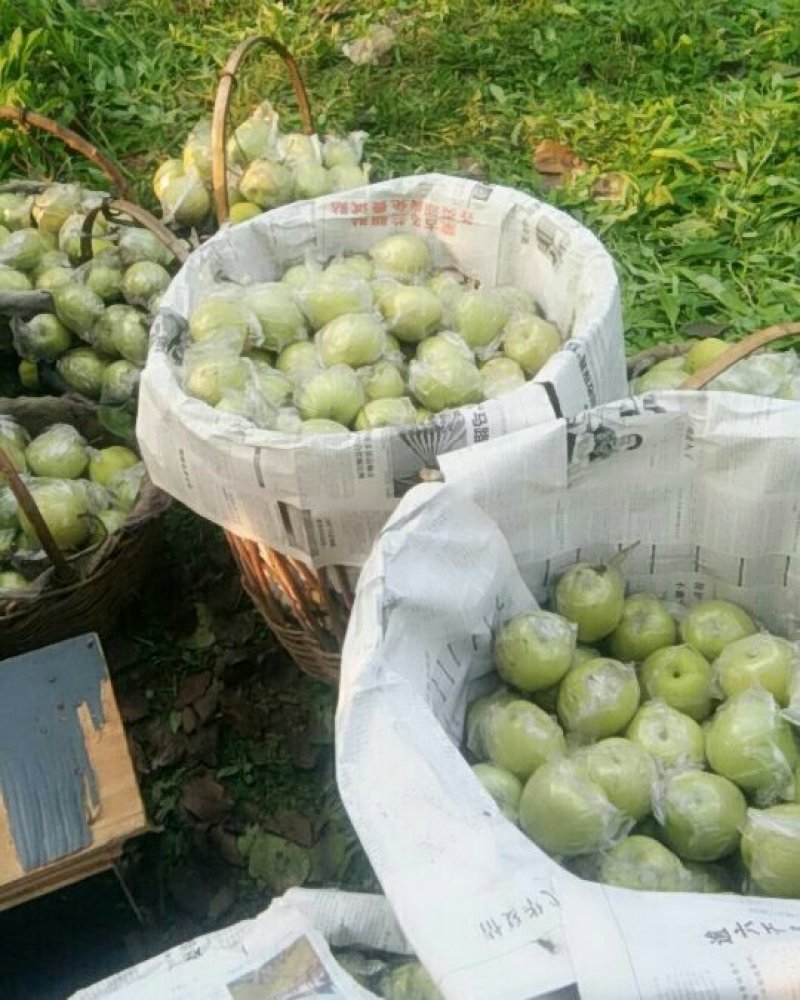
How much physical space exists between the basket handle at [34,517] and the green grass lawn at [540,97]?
2.02 m

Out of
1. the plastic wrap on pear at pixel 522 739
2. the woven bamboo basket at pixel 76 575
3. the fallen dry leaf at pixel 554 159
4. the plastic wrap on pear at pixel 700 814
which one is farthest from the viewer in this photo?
the fallen dry leaf at pixel 554 159

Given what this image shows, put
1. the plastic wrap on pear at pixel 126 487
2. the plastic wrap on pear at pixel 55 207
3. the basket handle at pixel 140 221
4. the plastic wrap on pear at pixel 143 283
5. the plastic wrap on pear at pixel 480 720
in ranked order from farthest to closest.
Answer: the plastic wrap on pear at pixel 55 207 < the plastic wrap on pear at pixel 143 283 < the basket handle at pixel 140 221 < the plastic wrap on pear at pixel 126 487 < the plastic wrap on pear at pixel 480 720

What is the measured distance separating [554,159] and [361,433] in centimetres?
288

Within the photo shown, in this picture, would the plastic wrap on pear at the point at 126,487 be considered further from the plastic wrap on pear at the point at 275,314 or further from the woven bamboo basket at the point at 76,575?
the plastic wrap on pear at the point at 275,314

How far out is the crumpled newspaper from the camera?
5047 mm

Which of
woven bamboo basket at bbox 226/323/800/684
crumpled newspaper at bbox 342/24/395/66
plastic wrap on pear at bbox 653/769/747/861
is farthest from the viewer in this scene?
crumpled newspaper at bbox 342/24/395/66

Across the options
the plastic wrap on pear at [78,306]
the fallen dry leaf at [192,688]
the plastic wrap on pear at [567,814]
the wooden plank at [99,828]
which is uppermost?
the plastic wrap on pear at [78,306]

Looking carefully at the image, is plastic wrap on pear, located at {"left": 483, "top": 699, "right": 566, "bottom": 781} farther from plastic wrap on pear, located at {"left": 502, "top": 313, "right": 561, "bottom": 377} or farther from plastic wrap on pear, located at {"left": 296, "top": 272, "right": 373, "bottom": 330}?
plastic wrap on pear, located at {"left": 296, "top": 272, "right": 373, "bottom": 330}

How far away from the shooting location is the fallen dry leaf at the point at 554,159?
439cm

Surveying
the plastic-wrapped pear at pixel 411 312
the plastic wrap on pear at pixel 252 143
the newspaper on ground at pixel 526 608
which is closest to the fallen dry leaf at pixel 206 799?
the newspaper on ground at pixel 526 608

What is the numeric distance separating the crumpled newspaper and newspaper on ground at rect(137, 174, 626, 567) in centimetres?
275

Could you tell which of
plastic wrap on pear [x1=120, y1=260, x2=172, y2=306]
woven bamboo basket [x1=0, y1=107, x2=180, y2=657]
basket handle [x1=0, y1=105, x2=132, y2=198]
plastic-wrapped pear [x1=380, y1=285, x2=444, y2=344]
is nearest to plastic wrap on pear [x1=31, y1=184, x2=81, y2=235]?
basket handle [x1=0, y1=105, x2=132, y2=198]

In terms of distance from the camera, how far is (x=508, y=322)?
2.40 m

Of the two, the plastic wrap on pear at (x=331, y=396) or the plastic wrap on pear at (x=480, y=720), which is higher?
the plastic wrap on pear at (x=331, y=396)
